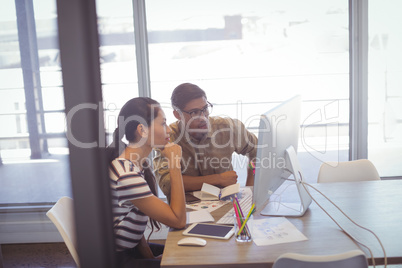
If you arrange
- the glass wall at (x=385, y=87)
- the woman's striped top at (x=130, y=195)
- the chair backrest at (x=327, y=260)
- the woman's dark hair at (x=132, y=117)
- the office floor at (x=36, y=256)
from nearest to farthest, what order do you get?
the chair backrest at (x=327, y=260)
the woman's striped top at (x=130, y=195)
the woman's dark hair at (x=132, y=117)
the office floor at (x=36, y=256)
the glass wall at (x=385, y=87)

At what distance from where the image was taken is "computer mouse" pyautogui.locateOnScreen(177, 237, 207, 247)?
4.33 feet

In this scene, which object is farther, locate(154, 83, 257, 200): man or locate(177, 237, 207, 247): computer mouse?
locate(154, 83, 257, 200): man

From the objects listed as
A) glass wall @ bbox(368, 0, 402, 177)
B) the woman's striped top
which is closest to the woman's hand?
the woman's striped top

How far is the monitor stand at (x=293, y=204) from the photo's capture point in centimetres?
154

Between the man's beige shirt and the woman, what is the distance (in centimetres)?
35

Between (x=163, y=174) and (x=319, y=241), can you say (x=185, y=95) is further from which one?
(x=319, y=241)

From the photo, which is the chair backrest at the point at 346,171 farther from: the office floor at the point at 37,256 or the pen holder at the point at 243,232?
the office floor at the point at 37,256

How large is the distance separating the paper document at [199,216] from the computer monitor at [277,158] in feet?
0.76

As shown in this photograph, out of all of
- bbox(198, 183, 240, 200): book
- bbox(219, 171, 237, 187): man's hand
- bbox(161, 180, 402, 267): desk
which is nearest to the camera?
bbox(161, 180, 402, 267): desk

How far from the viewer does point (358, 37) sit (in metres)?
3.09

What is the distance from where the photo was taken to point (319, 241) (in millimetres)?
1318

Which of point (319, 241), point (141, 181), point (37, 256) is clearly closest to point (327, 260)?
point (319, 241)

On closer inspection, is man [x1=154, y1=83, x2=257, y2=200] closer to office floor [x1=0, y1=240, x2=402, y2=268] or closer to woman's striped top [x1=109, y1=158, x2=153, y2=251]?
woman's striped top [x1=109, y1=158, x2=153, y2=251]

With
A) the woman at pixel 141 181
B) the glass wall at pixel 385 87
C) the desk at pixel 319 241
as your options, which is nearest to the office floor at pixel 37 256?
the woman at pixel 141 181
